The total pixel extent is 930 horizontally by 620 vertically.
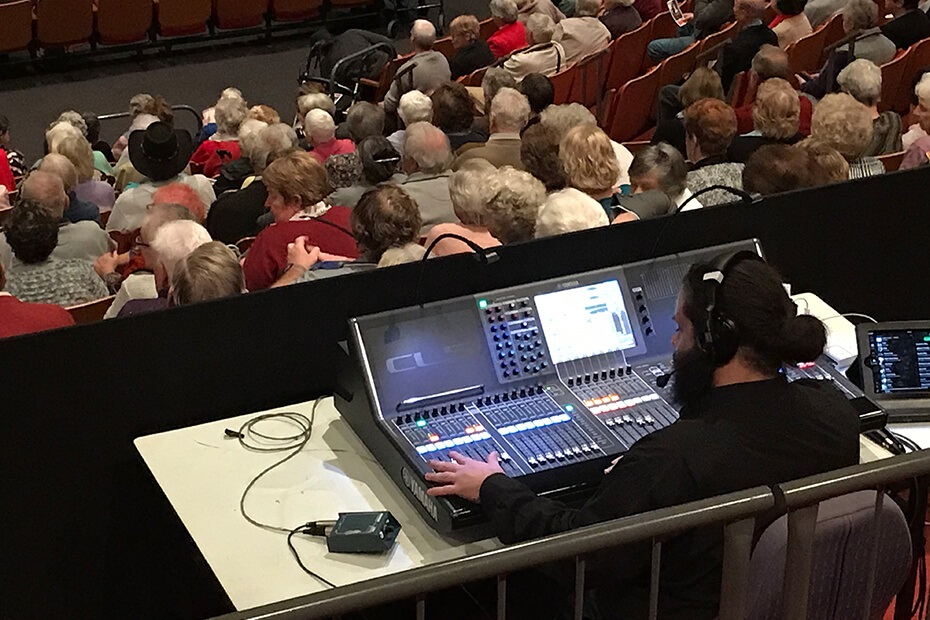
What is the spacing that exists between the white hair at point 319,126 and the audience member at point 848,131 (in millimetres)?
2267

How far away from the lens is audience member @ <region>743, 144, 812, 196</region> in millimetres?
3795

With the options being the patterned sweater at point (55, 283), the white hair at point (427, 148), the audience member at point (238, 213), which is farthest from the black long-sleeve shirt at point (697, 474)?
the audience member at point (238, 213)

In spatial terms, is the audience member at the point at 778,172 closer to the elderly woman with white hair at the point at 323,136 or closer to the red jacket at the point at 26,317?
the red jacket at the point at 26,317

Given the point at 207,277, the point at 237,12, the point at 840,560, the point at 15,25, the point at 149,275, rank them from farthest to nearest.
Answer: the point at 237,12
the point at 15,25
the point at 149,275
the point at 207,277
the point at 840,560

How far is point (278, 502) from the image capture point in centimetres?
275

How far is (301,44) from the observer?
9.77 metres

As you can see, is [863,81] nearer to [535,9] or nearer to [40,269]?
[535,9]

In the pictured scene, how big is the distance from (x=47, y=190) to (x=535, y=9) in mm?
4172

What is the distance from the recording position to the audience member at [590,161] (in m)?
4.23

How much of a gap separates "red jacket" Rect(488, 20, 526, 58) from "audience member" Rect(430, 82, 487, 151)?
2.20 m

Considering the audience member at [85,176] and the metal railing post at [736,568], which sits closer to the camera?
the metal railing post at [736,568]

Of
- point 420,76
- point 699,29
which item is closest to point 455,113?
point 420,76

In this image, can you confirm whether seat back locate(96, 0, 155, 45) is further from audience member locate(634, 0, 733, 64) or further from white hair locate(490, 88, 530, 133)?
white hair locate(490, 88, 530, 133)

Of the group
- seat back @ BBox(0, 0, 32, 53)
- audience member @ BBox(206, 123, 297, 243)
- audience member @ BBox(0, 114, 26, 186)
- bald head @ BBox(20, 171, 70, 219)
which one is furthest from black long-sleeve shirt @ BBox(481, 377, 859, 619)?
seat back @ BBox(0, 0, 32, 53)
